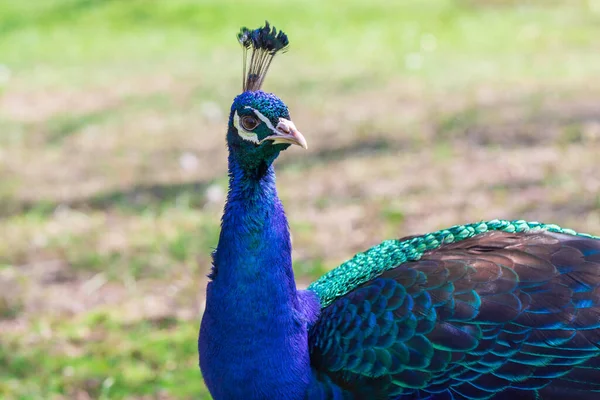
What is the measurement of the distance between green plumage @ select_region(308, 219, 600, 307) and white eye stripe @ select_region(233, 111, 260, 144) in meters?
0.53

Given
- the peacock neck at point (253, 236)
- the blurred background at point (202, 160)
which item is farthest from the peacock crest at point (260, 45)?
the blurred background at point (202, 160)

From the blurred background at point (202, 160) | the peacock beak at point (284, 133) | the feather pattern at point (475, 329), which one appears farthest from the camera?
the blurred background at point (202, 160)

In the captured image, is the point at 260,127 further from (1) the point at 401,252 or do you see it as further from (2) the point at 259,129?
(1) the point at 401,252

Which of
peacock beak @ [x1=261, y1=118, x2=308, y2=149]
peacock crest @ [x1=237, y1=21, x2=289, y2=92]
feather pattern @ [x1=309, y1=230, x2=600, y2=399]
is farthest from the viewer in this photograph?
peacock crest @ [x1=237, y1=21, x2=289, y2=92]

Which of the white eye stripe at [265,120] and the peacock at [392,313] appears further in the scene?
the white eye stripe at [265,120]

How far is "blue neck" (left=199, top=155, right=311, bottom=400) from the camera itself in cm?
215

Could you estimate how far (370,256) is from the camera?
2.54 m

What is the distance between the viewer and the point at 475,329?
2.04 meters

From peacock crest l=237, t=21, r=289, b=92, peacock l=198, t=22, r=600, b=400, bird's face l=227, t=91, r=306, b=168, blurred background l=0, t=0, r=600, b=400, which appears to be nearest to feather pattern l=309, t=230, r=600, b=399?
peacock l=198, t=22, r=600, b=400

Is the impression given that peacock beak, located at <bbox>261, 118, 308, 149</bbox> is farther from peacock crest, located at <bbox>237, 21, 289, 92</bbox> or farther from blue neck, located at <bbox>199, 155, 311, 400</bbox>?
peacock crest, located at <bbox>237, 21, 289, 92</bbox>

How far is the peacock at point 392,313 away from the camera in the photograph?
6.59ft

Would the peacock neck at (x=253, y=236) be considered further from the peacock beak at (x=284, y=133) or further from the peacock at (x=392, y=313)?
the peacock beak at (x=284, y=133)

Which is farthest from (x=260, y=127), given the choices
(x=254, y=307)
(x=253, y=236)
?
(x=254, y=307)

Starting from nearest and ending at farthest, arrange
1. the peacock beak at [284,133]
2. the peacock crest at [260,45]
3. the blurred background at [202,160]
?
the peacock beak at [284,133] < the peacock crest at [260,45] < the blurred background at [202,160]
